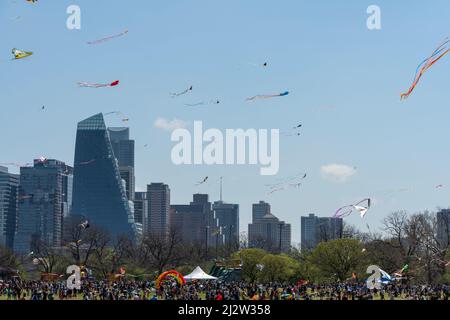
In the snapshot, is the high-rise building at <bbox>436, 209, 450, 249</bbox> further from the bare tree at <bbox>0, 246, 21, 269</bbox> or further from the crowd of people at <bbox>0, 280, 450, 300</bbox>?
the bare tree at <bbox>0, 246, 21, 269</bbox>

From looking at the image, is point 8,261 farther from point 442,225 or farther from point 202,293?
point 442,225

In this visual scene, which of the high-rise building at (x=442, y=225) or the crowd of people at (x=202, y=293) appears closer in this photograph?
the crowd of people at (x=202, y=293)

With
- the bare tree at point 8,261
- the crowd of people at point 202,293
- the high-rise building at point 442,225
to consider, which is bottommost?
the crowd of people at point 202,293

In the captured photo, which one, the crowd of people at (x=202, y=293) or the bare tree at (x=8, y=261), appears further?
the bare tree at (x=8, y=261)

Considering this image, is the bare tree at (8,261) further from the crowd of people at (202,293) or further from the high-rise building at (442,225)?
the high-rise building at (442,225)

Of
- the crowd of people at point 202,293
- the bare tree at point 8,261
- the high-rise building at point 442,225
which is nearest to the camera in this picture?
the crowd of people at point 202,293

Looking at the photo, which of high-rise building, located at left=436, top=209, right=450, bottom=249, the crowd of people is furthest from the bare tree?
high-rise building, located at left=436, top=209, right=450, bottom=249

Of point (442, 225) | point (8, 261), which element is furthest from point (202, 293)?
point (442, 225)

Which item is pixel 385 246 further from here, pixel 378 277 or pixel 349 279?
pixel 378 277

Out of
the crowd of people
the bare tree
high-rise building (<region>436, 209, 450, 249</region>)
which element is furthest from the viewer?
the bare tree

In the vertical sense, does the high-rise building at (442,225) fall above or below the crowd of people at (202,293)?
above

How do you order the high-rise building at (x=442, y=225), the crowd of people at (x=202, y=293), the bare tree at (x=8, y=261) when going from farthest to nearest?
the bare tree at (x=8, y=261)
the high-rise building at (x=442, y=225)
the crowd of people at (x=202, y=293)

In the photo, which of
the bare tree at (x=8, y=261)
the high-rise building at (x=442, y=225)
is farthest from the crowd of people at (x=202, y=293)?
the bare tree at (x=8, y=261)
